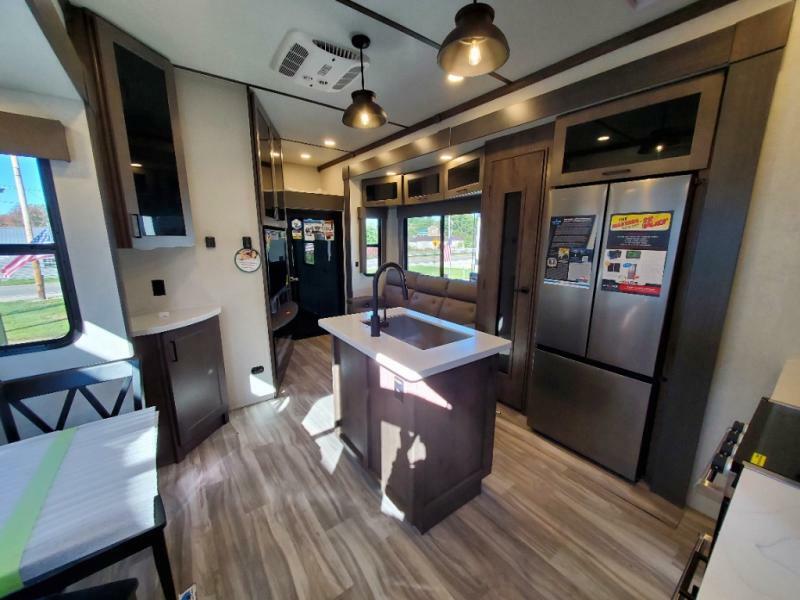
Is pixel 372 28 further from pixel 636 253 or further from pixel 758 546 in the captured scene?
pixel 758 546

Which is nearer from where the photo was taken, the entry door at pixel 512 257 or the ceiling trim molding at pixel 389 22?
the ceiling trim molding at pixel 389 22

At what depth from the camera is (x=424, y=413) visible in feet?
4.91

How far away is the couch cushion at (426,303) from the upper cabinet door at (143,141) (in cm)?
269

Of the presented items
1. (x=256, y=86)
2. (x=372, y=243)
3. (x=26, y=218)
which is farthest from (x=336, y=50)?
(x=372, y=243)

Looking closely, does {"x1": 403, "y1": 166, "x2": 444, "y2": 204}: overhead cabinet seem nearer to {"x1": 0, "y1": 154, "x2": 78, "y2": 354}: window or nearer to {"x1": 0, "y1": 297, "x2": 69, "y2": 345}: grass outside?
{"x1": 0, "y1": 154, "x2": 78, "y2": 354}: window

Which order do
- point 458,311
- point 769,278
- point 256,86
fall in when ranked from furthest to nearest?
1. point 458,311
2. point 256,86
3. point 769,278

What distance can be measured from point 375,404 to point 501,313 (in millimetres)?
1612

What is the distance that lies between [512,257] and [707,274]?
1314mm

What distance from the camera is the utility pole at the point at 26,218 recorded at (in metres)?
1.35

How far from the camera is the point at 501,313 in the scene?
112 inches

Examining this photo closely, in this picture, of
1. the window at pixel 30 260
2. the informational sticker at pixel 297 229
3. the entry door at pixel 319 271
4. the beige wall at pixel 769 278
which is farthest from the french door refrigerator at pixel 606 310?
the informational sticker at pixel 297 229

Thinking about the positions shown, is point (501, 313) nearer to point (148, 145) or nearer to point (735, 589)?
point (735, 589)

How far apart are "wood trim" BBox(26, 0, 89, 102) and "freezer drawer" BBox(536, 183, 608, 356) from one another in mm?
2593

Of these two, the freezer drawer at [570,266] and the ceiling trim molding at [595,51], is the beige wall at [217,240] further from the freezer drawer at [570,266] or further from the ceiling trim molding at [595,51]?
the freezer drawer at [570,266]
